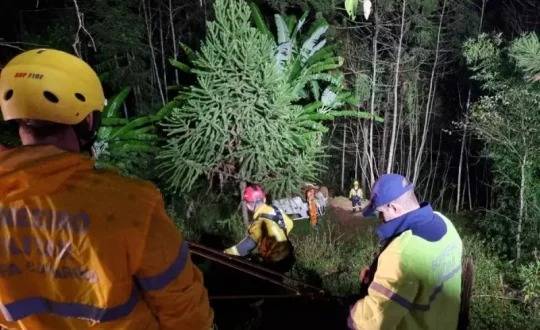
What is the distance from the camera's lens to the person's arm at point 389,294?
2373mm

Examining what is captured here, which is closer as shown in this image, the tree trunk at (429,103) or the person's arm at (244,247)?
the person's arm at (244,247)

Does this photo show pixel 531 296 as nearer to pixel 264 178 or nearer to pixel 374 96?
pixel 264 178

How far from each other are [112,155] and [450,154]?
11.3m

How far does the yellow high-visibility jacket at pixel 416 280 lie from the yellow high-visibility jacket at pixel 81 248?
1322 mm

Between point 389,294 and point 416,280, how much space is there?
16 cm

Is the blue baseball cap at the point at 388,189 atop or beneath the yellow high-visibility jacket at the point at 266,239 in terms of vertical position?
atop

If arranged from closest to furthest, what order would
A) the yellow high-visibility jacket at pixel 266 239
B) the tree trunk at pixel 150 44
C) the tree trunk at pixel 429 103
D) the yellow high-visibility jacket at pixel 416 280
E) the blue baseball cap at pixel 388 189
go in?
the yellow high-visibility jacket at pixel 416 280 < the blue baseball cap at pixel 388 189 < the yellow high-visibility jacket at pixel 266 239 < the tree trunk at pixel 150 44 < the tree trunk at pixel 429 103

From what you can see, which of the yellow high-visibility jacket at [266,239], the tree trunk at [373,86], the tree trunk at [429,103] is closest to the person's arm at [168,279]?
the yellow high-visibility jacket at [266,239]

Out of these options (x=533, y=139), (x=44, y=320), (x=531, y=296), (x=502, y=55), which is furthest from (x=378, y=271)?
(x=502, y=55)

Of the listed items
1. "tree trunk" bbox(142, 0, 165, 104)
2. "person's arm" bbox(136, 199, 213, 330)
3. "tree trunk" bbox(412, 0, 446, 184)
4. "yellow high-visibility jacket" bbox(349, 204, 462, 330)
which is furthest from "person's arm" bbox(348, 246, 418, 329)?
"tree trunk" bbox(412, 0, 446, 184)

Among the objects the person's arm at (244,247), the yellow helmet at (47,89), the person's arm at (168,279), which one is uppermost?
the yellow helmet at (47,89)

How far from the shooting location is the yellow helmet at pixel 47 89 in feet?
4.59

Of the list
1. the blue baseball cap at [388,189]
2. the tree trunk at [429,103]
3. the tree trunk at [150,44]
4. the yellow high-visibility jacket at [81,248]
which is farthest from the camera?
the tree trunk at [429,103]

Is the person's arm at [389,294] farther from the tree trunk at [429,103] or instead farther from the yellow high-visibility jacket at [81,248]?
the tree trunk at [429,103]
